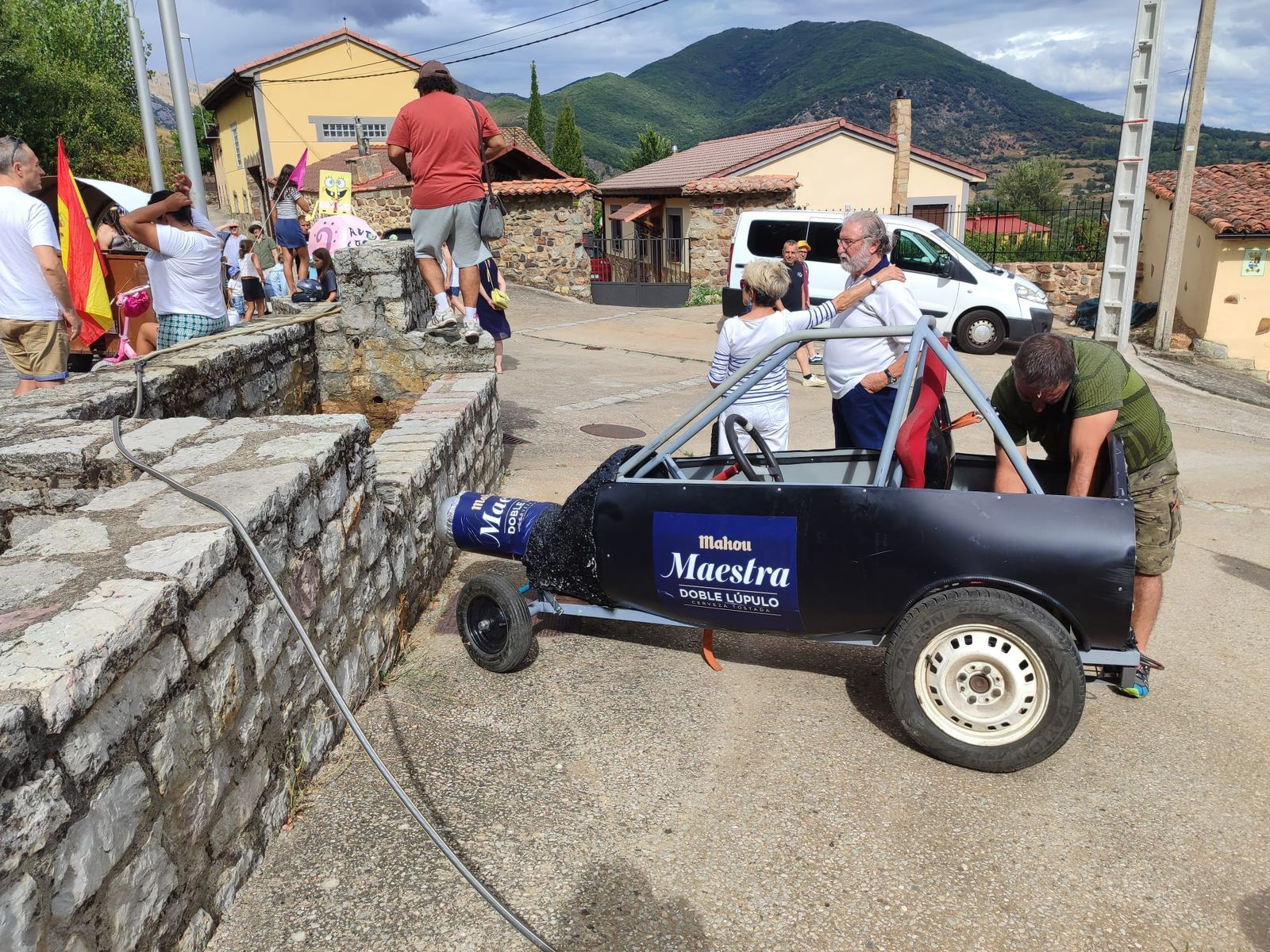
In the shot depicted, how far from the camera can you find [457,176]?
6.23 metres

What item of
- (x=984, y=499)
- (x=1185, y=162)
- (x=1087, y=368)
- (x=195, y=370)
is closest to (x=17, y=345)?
(x=195, y=370)

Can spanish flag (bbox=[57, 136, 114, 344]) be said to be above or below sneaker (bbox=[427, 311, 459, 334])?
above

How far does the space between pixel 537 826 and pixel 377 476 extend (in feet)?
6.51

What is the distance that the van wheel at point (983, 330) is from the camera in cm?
1298

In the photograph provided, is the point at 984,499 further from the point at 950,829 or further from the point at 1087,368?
the point at 950,829

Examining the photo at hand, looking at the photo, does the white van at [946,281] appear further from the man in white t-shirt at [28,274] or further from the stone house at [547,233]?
the man in white t-shirt at [28,274]

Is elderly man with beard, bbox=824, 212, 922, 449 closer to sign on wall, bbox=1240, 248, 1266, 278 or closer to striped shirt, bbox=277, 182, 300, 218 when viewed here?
striped shirt, bbox=277, 182, 300, 218

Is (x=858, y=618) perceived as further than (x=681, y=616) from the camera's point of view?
No

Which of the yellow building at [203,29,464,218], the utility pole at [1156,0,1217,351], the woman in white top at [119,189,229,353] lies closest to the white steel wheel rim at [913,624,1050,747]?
the woman in white top at [119,189,229,353]

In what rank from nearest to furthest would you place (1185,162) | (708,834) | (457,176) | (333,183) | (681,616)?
(708,834), (681,616), (457,176), (333,183), (1185,162)

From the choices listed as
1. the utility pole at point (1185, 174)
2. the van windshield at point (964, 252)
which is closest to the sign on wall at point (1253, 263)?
the utility pole at point (1185, 174)

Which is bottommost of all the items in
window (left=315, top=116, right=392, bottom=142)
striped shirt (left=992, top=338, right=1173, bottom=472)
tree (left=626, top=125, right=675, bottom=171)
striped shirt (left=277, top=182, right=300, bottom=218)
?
striped shirt (left=992, top=338, right=1173, bottom=472)

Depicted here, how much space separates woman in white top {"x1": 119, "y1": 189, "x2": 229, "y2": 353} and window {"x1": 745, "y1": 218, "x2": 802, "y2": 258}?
9.12m

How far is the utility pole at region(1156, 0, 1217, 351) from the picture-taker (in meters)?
13.5
